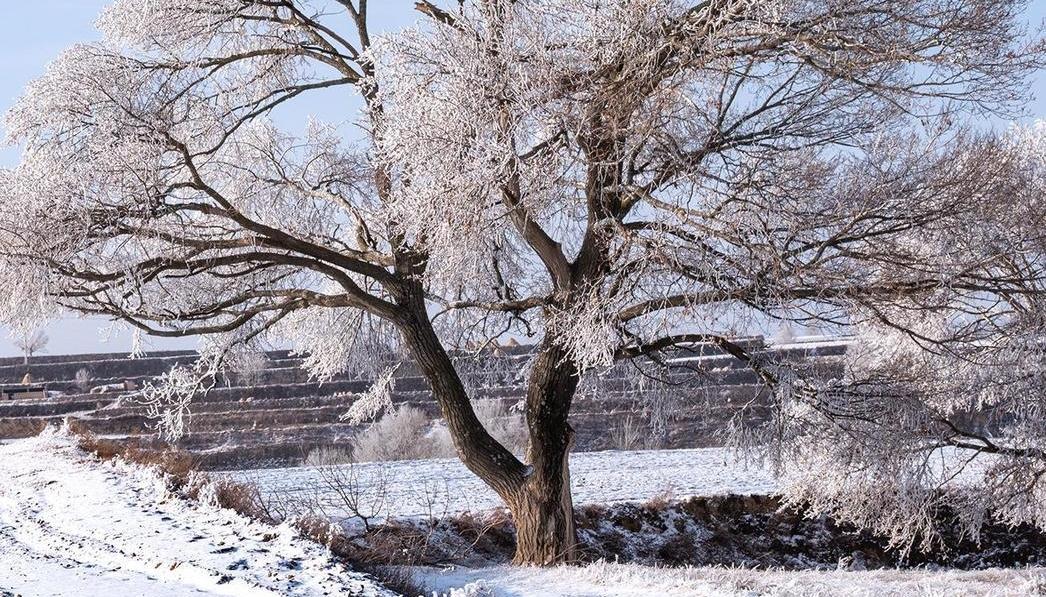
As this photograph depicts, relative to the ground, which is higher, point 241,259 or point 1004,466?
point 241,259

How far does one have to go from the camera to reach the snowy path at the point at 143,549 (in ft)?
20.6

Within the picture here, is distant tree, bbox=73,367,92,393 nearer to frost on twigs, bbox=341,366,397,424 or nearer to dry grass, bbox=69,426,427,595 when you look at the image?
dry grass, bbox=69,426,427,595

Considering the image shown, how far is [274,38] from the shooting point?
11.8m

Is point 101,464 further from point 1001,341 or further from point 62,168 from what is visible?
point 1001,341

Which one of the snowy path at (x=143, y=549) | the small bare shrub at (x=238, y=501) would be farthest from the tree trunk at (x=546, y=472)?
the snowy path at (x=143, y=549)

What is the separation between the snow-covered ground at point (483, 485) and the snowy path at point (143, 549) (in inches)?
130

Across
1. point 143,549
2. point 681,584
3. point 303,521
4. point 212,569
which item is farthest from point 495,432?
point 212,569

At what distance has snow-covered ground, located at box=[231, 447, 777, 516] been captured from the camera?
14664 mm

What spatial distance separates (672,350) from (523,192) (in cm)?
325

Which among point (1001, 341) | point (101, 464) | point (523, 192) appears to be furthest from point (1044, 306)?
point (101, 464)

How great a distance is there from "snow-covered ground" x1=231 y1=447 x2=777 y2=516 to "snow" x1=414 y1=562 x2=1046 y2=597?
435cm

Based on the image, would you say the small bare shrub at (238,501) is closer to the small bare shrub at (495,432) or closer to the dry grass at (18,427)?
the small bare shrub at (495,432)

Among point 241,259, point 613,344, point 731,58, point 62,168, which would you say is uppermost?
point 731,58

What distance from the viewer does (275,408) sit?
102 ft
